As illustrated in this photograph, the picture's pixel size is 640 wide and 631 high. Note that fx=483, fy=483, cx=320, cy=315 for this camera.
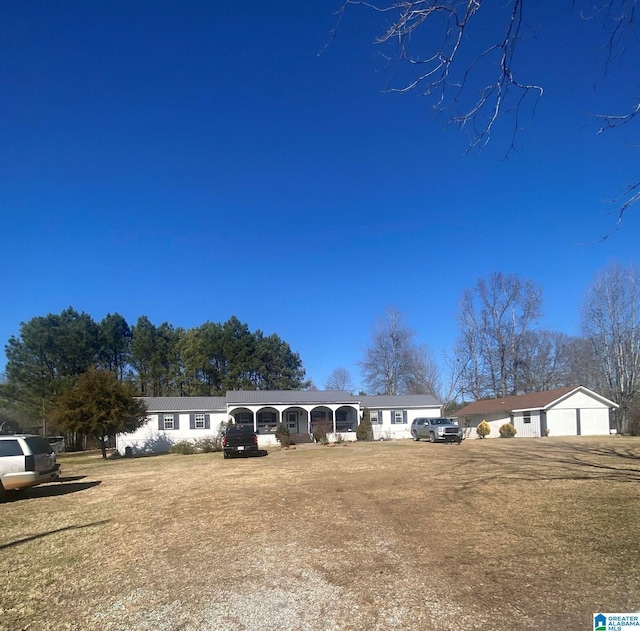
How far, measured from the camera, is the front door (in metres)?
38.8

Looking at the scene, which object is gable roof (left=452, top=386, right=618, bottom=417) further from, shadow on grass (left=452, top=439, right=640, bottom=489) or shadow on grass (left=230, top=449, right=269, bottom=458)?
shadow on grass (left=230, top=449, right=269, bottom=458)

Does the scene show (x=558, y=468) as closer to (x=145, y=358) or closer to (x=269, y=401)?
(x=269, y=401)

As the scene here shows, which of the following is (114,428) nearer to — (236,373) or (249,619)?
(236,373)

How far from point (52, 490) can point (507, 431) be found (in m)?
33.6

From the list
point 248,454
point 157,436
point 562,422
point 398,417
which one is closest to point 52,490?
point 248,454

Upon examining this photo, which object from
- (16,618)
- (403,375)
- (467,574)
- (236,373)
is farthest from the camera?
(403,375)

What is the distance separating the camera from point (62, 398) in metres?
27.8

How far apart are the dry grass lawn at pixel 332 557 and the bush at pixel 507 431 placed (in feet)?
91.4

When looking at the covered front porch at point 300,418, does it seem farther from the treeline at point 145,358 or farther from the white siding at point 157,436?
the treeline at point 145,358

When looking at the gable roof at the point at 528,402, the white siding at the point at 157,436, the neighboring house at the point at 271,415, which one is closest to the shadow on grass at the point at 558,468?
the neighboring house at the point at 271,415

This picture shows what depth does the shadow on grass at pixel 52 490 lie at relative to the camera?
43.5ft

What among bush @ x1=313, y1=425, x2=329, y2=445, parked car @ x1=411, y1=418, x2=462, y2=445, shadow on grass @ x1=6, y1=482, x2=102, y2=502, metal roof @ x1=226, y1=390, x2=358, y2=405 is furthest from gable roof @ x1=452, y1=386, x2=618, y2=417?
shadow on grass @ x1=6, y1=482, x2=102, y2=502

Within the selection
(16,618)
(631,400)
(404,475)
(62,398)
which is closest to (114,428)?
(62,398)

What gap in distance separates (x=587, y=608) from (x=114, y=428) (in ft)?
93.2
